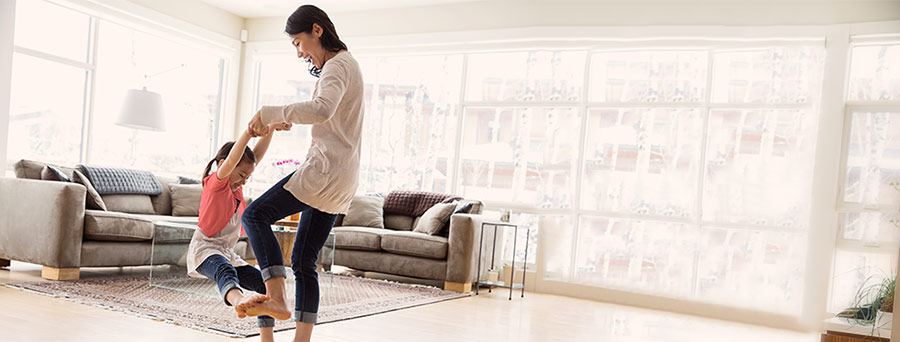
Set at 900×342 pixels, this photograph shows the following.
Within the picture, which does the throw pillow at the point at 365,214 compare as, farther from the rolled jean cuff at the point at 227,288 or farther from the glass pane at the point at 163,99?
the rolled jean cuff at the point at 227,288

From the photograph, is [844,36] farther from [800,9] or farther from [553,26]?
[553,26]

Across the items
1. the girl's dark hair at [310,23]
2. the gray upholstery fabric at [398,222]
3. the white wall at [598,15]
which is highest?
the white wall at [598,15]

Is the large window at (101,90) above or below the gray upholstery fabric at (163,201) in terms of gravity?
above

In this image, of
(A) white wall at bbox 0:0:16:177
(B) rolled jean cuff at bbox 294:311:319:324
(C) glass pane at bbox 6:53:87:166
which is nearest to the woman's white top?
(B) rolled jean cuff at bbox 294:311:319:324

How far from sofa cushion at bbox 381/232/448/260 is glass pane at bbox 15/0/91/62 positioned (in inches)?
126

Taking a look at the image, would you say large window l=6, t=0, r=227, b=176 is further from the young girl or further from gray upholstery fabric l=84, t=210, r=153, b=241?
the young girl

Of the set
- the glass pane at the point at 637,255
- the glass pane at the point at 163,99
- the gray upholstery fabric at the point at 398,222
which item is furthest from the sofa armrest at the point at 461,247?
the glass pane at the point at 163,99

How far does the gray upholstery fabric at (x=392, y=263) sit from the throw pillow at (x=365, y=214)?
0.33m

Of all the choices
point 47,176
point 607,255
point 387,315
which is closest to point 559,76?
point 607,255

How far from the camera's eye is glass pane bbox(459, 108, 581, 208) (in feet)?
20.1

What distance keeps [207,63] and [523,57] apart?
3456mm

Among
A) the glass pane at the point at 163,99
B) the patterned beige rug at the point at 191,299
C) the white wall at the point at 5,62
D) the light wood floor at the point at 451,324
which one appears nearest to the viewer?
the light wood floor at the point at 451,324

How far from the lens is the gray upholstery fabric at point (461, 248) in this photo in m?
5.42

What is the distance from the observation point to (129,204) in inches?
207
